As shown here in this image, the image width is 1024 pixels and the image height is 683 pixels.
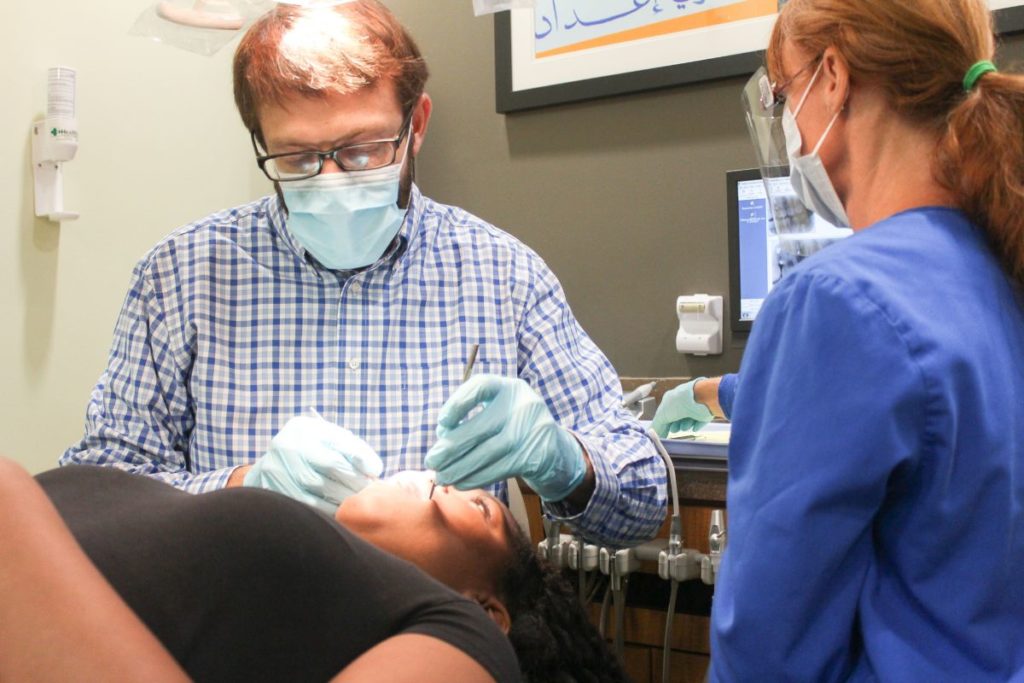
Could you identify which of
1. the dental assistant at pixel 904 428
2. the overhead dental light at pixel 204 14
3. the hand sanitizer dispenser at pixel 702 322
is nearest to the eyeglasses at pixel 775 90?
the dental assistant at pixel 904 428

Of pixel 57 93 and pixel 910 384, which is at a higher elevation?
pixel 57 93

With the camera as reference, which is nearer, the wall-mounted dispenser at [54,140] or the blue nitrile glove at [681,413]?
the blue nitrile glove at [681,413]

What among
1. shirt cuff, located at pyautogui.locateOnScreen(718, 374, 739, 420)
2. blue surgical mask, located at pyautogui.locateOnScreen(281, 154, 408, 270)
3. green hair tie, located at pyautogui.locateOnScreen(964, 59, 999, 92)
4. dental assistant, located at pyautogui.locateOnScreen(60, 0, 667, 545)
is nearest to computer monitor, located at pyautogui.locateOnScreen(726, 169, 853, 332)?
shirt cuff, located at pyautogui.locateOnScreen(718, 374, 739, 420)

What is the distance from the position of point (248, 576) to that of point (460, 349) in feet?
2.61

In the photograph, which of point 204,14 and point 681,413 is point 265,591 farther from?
point 681,413

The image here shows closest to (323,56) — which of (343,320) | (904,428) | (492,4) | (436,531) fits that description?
(492,4)

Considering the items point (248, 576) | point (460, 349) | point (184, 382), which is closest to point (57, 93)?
point (184, 382)

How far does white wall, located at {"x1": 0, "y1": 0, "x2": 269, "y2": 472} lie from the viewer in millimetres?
2094

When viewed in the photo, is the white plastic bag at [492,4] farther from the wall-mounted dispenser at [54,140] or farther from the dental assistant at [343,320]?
the wall-mounted dispenser at [54,140]

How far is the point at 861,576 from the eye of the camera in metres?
0.88

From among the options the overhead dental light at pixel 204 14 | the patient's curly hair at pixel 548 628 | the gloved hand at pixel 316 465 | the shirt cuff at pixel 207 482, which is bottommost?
the patient's curly hair at pixel 548 628

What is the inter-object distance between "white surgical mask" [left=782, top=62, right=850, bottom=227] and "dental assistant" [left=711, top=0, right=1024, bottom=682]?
0.44ft

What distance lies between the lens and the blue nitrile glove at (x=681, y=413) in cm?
187

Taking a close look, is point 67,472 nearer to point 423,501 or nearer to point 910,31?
point 423,501
